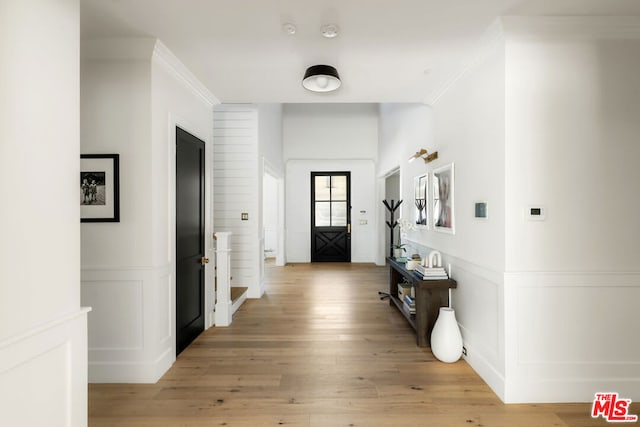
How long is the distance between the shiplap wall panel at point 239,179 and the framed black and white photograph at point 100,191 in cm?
277

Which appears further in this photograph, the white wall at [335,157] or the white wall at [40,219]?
the white wall at [335,157]

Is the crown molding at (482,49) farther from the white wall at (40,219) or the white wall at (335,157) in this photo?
the white wall at (335,157)

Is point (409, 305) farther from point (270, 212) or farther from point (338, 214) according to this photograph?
point (270, 212)

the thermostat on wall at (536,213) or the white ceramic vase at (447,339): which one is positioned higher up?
the thermostat on wall at (536,213)

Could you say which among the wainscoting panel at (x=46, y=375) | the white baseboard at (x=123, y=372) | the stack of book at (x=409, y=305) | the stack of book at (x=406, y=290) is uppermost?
the wainscoting panel at (x=46, y=375)

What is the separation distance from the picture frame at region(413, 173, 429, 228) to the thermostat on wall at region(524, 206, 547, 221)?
1.74m

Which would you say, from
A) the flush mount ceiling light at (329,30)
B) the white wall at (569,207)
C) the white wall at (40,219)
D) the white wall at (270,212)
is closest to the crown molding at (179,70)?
the white wall at (40,219)

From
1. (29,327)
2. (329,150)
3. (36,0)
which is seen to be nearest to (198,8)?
(36,0)

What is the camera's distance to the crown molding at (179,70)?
2722 mm

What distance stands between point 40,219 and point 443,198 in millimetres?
3290

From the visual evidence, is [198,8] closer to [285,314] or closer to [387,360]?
[387,360]

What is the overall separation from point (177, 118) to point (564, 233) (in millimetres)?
3244

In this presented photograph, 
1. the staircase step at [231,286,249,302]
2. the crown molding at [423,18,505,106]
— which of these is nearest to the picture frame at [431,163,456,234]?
the crown molding at [423,18,505,106]

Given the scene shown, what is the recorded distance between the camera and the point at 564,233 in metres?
2.37
